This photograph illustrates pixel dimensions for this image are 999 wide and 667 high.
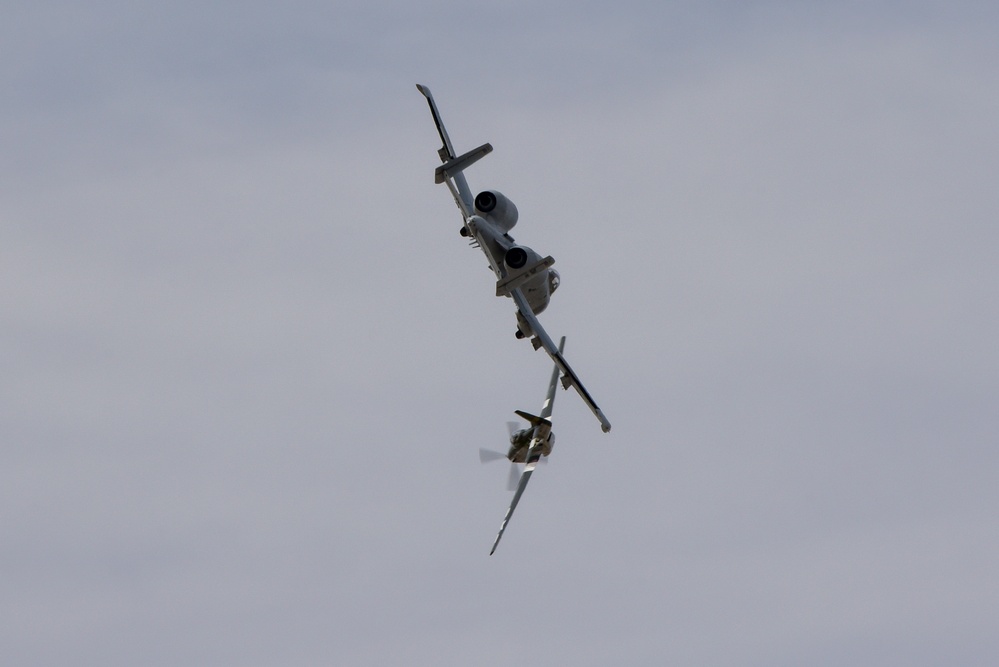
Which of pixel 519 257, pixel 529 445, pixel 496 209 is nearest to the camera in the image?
pixel 519 257

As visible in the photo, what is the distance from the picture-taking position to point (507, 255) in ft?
221

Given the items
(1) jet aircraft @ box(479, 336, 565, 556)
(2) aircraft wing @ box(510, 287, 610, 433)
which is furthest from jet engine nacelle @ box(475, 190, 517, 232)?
(1) jet aircraft @ box(479, 336, 565, 556)

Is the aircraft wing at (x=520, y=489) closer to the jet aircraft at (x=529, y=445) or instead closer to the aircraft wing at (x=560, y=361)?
the jet aircraft at (x=529, y=445)

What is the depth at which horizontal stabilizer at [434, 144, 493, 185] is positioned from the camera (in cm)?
7044

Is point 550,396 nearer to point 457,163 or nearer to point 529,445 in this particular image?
point 529,445

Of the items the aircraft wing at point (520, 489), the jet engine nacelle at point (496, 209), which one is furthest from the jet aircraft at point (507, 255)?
the aircraft wing at point (520, 489)

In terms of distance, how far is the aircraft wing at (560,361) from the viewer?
68.1 m

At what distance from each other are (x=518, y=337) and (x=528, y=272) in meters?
3.61

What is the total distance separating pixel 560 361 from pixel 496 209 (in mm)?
7869

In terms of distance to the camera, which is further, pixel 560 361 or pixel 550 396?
pixel 550 396

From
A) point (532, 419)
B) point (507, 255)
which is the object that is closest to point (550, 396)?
point (532, 419)

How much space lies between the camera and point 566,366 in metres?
68.4

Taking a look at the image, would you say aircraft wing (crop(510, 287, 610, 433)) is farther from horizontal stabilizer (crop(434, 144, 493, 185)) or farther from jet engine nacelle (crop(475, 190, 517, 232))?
horizontal stabilizer (crop(434, 144, 493, 185))

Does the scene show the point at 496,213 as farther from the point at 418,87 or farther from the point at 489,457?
the point at 489,457
